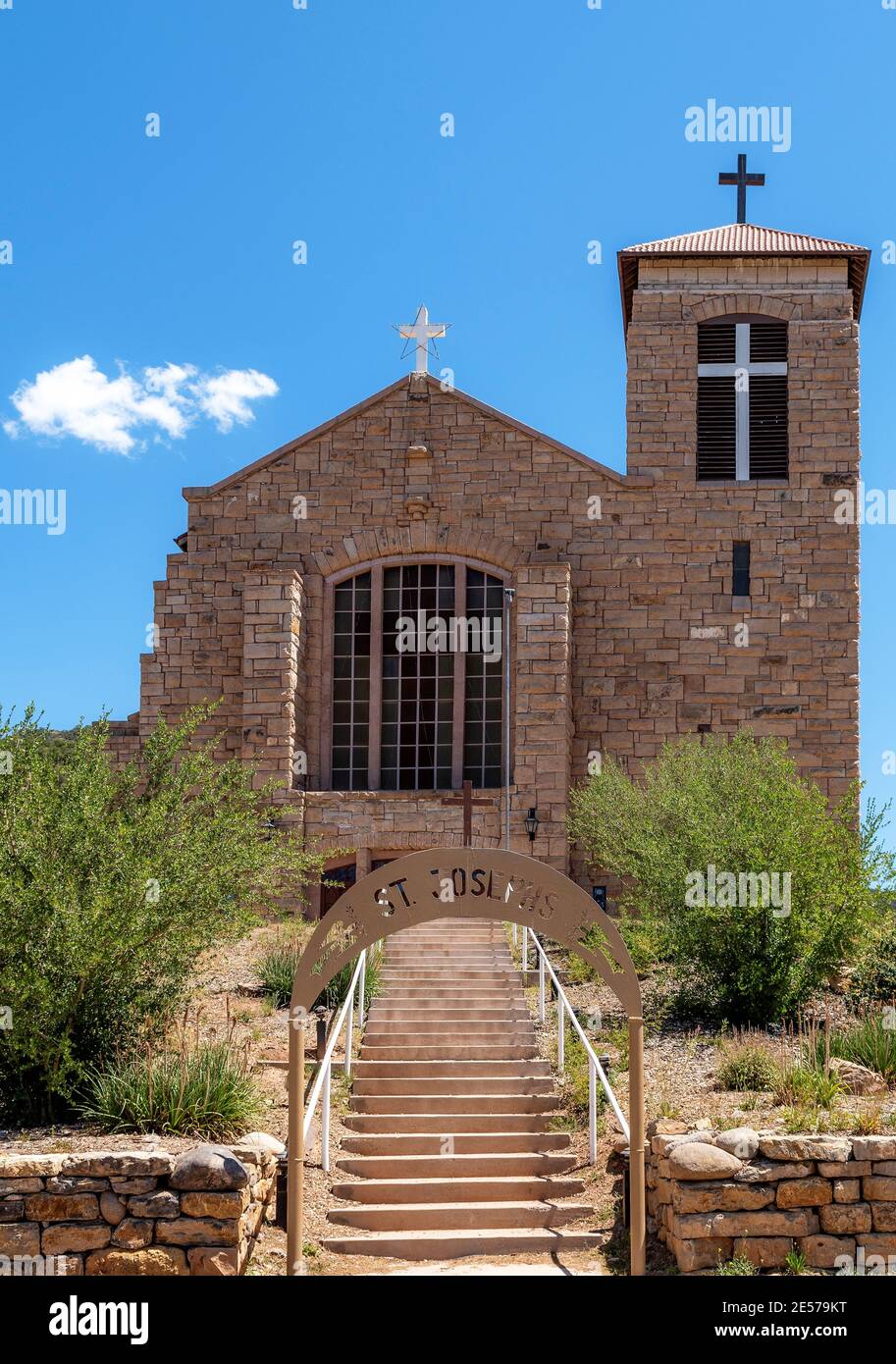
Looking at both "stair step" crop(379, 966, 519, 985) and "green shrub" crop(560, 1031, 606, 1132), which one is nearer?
"green shrub" crop(560, 1031, 606, 1132)

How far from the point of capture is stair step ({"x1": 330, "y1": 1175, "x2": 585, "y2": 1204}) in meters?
11.2

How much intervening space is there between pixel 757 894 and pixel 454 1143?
12.0 feet

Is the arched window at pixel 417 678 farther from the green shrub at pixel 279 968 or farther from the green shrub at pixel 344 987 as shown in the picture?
the green shrub at pixel 344 987

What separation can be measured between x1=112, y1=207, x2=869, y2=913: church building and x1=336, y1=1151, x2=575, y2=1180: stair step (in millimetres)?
10457

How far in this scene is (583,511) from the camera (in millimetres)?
23344

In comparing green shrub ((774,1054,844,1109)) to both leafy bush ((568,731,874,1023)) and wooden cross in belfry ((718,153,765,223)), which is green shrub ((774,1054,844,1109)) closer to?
leafy bush ((568,731,874,1023))

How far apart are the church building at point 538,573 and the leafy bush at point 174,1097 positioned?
1102 centimetres

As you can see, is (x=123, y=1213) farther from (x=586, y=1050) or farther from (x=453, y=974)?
(x=453, y=974)

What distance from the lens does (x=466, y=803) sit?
69.2 feet

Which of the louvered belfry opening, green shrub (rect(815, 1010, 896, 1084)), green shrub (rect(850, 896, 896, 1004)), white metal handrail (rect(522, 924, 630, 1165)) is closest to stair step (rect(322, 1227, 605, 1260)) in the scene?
white metal handrail (rect(522, 924, 630, 1165))

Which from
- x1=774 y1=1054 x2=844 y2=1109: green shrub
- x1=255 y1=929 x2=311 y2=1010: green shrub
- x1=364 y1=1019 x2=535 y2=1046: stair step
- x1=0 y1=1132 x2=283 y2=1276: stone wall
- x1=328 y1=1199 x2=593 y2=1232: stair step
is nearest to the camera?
x1=0 y1=1132 x2=283 y2=1276: stone wall

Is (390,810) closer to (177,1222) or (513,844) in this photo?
(513,844)

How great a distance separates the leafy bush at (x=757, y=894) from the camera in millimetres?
13828
